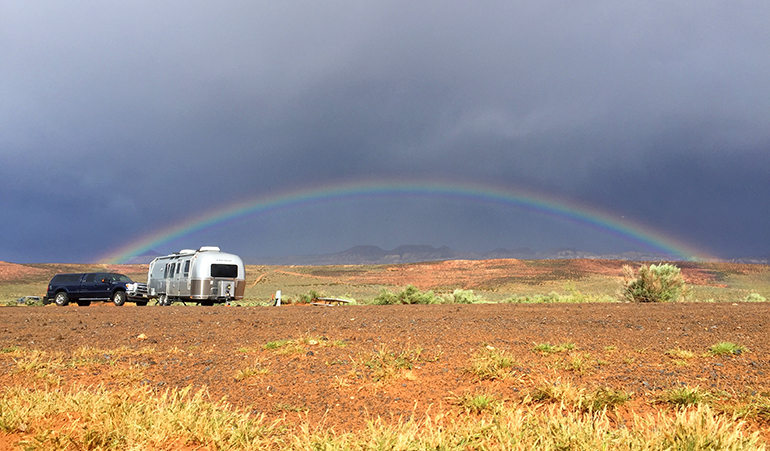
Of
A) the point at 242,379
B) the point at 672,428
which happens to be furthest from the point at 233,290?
the point at 672,428

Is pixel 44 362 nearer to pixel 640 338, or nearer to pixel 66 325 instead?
pixel 66 325

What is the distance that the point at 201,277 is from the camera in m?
23.1

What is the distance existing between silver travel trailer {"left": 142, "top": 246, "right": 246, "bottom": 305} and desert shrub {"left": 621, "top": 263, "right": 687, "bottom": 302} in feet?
58.2

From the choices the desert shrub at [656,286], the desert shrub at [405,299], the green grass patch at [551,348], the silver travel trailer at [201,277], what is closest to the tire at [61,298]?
the silver travel trailer at [201,277]

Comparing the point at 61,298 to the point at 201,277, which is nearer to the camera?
the point at 201,277

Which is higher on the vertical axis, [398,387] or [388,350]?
[388,350]

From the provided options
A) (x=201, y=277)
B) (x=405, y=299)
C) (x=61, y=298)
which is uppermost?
(x=201, y=277)

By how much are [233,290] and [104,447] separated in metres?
20.1

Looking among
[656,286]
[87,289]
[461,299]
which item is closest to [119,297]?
[87,289]

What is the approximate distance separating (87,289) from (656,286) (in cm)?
2673

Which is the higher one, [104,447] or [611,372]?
[611,372]

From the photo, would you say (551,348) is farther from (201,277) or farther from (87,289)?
(87,289)

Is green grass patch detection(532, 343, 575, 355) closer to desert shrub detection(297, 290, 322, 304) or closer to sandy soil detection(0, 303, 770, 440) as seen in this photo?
sandy soil detection(0, 303, 770, 440)

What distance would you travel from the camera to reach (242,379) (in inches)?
266
